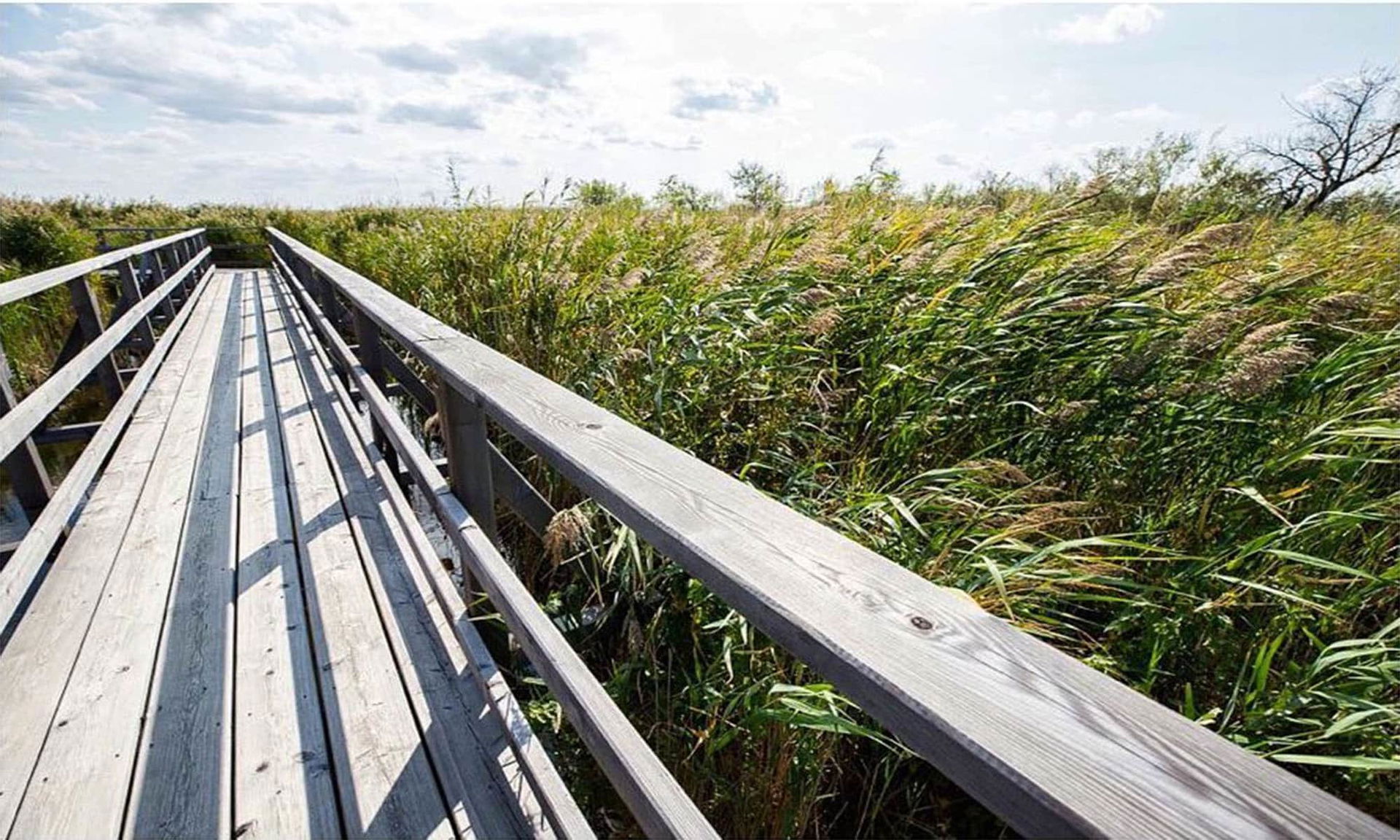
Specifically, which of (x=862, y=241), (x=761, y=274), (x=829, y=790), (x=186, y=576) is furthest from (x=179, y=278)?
(x=829, y=790)

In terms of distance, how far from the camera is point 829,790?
6.13 ft

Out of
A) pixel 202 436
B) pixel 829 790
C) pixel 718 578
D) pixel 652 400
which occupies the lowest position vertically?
pixel 829 790

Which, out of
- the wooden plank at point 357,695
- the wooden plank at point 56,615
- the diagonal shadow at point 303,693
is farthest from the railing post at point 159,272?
the wooden plank at point 357,695

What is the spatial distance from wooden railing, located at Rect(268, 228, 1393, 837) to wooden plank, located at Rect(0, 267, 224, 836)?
1.28m

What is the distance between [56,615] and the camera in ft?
6.16

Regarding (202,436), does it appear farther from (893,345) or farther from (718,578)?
(718,578)

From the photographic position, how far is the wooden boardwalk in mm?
429

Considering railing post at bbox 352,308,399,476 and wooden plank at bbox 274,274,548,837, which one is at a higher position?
railing post at bbox 352,308,399,476

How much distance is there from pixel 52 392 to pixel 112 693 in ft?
4.24

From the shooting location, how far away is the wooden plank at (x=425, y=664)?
132cm

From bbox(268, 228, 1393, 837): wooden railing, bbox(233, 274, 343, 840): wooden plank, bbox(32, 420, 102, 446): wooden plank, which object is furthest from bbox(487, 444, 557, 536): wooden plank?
bbox(32, 420, 102, 446): wooden plank

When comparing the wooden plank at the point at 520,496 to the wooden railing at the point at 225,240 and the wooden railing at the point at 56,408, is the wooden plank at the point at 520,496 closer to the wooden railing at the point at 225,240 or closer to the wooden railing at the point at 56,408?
the wooden railing at the point at 56,408

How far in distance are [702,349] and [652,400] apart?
29cm

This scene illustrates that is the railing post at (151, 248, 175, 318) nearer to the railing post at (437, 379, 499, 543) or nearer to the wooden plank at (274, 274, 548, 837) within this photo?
the wooden plank at (274, 274, 548, 837)
